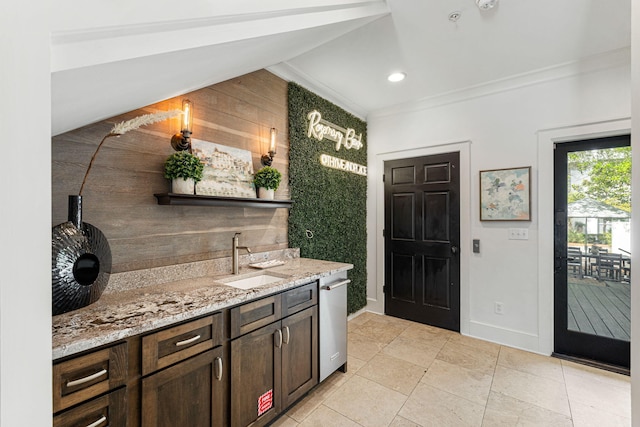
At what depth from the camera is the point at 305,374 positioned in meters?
2.04

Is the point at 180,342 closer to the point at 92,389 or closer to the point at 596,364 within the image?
the point at 92,389

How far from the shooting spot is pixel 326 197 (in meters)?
3.27

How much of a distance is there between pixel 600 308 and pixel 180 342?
3553 millimetres

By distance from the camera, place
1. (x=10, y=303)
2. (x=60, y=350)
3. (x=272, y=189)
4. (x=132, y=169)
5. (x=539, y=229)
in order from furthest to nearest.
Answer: (x=539, y=229) → (x=272, y=189) → (x=132, y=169) → (x=60, y=350) → (x=10, y=303)

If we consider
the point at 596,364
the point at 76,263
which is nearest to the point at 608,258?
the point at 596,364

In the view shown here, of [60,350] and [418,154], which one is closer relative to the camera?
[60,350]

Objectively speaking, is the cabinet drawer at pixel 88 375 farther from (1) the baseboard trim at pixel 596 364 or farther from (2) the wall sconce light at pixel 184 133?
(1) the baseboard trim at pixel 596 364

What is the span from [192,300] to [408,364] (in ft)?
6.91

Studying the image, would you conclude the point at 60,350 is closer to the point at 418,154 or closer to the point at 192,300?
the point at 192,300

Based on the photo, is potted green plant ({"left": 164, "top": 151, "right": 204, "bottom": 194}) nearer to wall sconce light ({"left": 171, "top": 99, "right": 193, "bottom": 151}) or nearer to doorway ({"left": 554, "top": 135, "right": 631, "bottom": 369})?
wall sconce light ({"left": 171, "top": 99, "right": 193, "bottom": 151})

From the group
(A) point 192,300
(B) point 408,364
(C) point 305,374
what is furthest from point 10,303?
(B) point 408,364

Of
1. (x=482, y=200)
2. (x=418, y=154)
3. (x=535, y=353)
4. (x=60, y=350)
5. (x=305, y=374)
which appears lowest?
(x=535, y=353)

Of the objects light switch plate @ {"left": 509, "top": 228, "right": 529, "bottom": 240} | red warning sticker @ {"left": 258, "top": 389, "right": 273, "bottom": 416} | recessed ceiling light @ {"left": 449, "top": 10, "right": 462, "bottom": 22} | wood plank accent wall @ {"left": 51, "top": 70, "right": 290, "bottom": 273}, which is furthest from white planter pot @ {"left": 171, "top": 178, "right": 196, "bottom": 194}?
light switch plate @ {"left": 509, "top": 228, "right": 529, "bottom": 240}

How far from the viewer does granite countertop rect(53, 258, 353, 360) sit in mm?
1030
